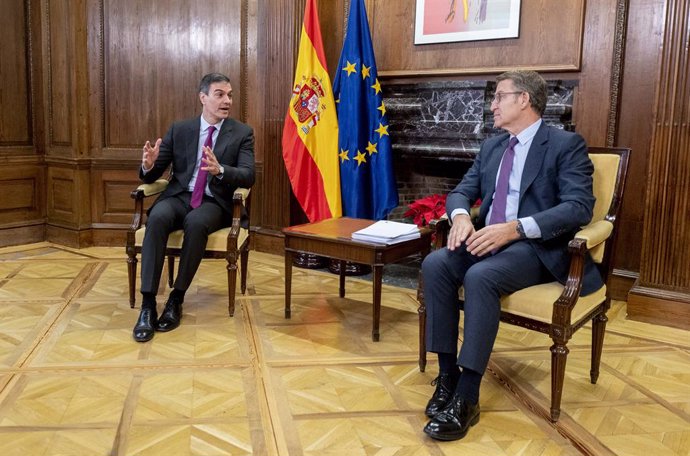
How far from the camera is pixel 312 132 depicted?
450 centimetres

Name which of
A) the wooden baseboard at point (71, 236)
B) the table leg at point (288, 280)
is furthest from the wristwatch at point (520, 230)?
the wooden baseboard at point (71, 236)

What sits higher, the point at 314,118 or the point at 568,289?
the point at 314,118

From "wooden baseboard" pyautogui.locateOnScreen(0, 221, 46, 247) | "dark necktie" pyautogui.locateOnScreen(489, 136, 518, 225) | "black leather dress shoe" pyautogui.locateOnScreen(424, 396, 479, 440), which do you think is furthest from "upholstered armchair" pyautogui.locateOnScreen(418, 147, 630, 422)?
"wooden baseboard" pyautogui.locateOnScreen(0, 221, 46, 247)

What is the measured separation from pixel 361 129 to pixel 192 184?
4.38 ft

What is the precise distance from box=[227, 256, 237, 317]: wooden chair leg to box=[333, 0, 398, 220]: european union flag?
1234mm

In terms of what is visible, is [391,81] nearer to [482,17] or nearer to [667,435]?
[482,17]

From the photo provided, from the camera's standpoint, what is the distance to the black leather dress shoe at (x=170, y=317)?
3273mm

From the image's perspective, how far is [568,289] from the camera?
2307 mm

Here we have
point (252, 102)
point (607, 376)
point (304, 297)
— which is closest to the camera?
point (607, 376)

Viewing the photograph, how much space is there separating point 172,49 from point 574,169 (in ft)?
12.6

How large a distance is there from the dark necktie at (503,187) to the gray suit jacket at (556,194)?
0.15ft

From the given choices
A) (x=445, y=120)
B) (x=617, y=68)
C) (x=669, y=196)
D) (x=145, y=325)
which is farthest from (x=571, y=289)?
(x=445, y=120)

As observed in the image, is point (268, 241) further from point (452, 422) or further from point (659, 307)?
point (452, 422)

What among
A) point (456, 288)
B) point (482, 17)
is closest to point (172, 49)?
point (482, 17)
